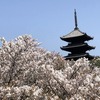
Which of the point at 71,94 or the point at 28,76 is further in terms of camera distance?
the point at 28,76

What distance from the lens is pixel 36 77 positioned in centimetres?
1742

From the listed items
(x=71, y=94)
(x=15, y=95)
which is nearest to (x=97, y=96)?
(x=71, y=94)

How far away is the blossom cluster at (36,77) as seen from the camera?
13406 mm

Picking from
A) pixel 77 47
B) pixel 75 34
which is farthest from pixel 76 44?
pixel 75 34

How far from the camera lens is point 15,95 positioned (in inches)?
523

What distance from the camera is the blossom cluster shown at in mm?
13406

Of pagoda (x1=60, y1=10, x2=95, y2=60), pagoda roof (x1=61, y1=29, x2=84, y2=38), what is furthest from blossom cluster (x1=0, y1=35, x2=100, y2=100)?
pagoda roof (x1=61, y1=29, x2=84, y2=38)

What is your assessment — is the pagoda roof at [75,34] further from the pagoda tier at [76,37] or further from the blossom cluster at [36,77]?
the blossom cluster at [36,77]

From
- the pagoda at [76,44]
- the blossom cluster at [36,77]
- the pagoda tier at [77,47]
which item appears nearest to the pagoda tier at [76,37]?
the pagoda at [76,44]

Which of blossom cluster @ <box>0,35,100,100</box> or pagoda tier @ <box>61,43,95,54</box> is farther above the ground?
pagoda tier @ <box>61,43,95,54</box>

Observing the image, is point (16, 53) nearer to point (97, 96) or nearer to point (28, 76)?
point (28, 76)

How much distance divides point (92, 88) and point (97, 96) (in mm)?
502

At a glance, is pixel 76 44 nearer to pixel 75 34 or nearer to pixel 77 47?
pixel 77 47

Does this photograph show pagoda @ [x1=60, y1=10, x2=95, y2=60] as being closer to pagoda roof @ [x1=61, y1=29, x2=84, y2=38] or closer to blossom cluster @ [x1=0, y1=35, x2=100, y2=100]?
pagoda roof @ [x1=61, y1=29, x2=84, y2=38]
